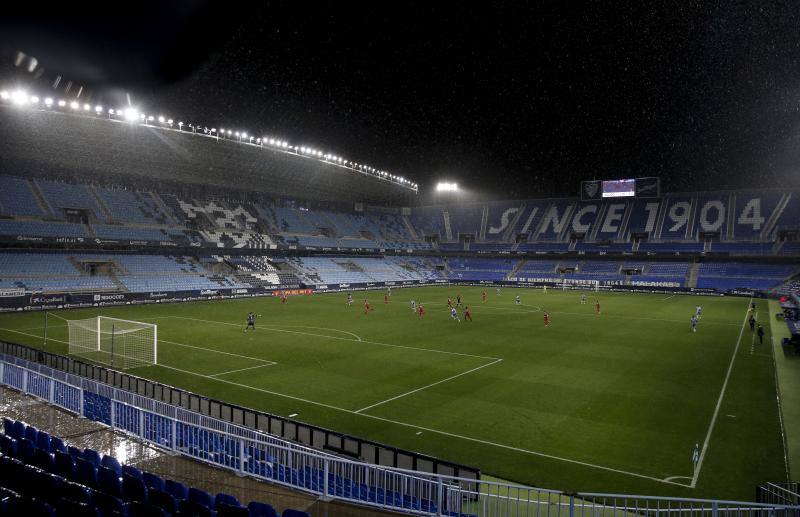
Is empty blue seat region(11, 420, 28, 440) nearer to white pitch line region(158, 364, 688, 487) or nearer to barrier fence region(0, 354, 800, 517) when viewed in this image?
barrier fence region(0, 354, 800, 517)

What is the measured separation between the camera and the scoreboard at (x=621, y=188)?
239 feet

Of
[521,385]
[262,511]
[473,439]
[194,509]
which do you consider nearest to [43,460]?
[194,509]

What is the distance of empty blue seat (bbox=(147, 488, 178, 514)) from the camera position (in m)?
6.29

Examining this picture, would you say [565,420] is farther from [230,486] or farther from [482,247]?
[482,247]

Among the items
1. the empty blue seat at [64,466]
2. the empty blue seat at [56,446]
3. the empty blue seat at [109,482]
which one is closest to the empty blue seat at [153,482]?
the empty blue seat at [109,482]

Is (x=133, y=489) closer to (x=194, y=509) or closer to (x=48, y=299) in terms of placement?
(x=194, y=509)

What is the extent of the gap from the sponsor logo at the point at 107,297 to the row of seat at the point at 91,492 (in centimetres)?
3967

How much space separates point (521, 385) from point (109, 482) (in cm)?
1519

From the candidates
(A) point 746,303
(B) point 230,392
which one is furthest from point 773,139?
(B) point 230,392

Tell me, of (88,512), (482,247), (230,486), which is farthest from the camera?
(482,247)

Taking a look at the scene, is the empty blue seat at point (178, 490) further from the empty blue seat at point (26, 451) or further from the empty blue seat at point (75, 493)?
the empty blue seat at point (26, 451)

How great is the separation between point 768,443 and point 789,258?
66734 millimetres

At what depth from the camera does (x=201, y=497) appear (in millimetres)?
6562

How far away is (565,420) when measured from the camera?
15.3 meters
